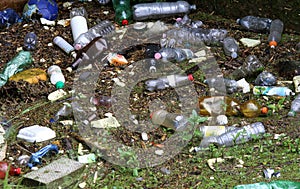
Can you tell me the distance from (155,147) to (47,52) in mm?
1750

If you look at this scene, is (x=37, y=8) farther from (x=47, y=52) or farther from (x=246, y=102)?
(x=246, y=102)

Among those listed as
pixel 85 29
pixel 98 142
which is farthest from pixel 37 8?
pixel 98 142

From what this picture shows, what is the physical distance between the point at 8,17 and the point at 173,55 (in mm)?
1743

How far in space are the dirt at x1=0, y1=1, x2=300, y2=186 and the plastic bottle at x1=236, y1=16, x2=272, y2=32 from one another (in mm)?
51

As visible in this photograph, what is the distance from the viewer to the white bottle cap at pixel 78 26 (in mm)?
5620

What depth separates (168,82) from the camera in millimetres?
4852

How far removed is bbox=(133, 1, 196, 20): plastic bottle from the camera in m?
5.85

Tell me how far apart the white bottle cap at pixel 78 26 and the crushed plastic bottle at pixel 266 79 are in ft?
5.62

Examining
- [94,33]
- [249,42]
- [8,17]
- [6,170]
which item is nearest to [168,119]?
[6,170]

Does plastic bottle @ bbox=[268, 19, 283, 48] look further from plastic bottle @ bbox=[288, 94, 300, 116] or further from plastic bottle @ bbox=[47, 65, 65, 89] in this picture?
plastic bottle @ bbox=[47, 65, 65, 89]

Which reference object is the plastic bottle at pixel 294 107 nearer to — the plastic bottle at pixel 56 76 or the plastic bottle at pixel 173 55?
the plastic bottle at pixel 173 55

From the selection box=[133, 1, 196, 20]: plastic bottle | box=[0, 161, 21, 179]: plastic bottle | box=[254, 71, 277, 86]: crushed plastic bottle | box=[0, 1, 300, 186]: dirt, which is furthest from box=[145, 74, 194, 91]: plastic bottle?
box=[0, 161, 21, 179]: plastic bottle

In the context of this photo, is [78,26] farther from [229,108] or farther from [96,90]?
[229,108]

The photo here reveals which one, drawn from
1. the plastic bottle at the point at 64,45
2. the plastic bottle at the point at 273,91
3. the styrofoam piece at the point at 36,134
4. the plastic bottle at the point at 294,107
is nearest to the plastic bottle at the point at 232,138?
the plastic bottle at the point at 294,107
